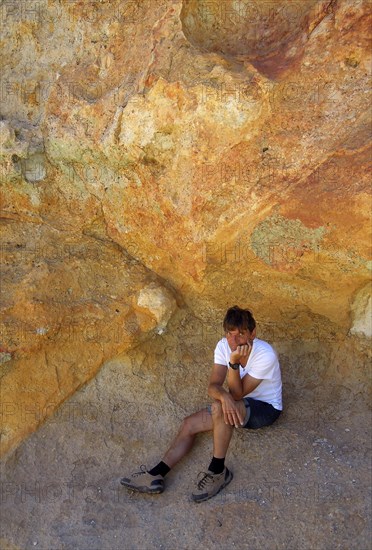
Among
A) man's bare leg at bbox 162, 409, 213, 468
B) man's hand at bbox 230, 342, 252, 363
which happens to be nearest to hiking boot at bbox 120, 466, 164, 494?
man's bare leg at bbox 162, 409, 213, 468

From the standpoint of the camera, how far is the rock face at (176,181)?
2.91 m

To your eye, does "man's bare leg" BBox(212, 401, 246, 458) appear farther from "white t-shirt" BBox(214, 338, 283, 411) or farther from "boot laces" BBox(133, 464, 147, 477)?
"boot laces" BBox(133, 464, 147, 477)

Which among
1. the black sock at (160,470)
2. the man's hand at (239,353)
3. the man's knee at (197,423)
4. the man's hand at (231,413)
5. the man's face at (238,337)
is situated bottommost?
the black sock at (160,470)

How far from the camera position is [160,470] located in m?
3.14

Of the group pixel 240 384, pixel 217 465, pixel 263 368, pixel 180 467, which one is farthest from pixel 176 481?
pixel 263 368

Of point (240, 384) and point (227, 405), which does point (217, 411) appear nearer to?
point (227, 405)

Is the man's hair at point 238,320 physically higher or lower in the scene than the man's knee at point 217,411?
higher

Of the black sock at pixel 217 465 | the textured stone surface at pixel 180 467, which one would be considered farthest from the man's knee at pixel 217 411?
→ the textured stone surface at pixel 180 467

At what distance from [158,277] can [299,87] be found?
1.37 m

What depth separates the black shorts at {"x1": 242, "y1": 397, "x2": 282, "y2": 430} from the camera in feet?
10.3

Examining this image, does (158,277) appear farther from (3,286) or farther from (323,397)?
(323,397)

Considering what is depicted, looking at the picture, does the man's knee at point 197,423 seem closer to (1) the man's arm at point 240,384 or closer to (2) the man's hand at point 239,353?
(1) the man's arm at point 240,384

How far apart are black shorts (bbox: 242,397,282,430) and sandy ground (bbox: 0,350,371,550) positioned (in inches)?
3.8

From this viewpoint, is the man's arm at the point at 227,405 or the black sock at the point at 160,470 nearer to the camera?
the man's arm at the point at 227,405
